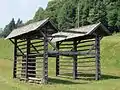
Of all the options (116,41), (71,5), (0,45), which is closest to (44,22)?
(116,41)

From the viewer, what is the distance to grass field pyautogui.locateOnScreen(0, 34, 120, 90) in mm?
27797

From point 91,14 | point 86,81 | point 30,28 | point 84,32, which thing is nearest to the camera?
point 30,28

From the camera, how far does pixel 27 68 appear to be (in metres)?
34.4

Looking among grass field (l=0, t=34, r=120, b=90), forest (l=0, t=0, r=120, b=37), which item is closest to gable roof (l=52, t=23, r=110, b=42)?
grass field (l=0, t=34, r=120, b=90)

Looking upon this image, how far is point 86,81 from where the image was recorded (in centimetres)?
3344

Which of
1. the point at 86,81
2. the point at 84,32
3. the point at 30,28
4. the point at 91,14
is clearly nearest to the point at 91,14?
the point at 91,14

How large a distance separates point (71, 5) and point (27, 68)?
104318mm

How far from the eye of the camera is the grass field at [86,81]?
27797 millimetres

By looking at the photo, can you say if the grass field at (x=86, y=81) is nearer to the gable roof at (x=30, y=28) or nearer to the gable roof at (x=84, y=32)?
the gable roof at (x=84, y=32)

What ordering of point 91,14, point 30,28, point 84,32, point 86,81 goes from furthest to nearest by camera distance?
point 91,14 < point 84,32 < point 86,81 < point 30,28

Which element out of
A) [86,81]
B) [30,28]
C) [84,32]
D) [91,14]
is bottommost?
[86,81]

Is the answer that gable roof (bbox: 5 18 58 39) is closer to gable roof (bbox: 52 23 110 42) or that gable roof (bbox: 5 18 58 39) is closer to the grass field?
gable roof (bbox: 52 23 110 42)

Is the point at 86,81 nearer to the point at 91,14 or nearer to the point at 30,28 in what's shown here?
the point at 30,28

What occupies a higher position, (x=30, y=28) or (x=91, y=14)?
(x=91, y=14)
